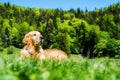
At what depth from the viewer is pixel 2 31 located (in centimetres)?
17750

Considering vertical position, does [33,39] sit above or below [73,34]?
below

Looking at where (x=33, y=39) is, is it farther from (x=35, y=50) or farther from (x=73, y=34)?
(x=73, y=34)

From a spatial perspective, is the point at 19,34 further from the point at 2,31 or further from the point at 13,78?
the point at 13,78

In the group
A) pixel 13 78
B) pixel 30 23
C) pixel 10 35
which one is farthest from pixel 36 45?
pixel 30 23

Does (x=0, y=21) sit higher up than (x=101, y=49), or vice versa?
(x=0, y=21)

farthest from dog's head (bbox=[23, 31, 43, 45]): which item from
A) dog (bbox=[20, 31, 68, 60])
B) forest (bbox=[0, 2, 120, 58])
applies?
forest (bbox=[0, 2, 120, 58])

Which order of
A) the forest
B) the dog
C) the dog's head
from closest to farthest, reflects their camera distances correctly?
the dog → the dog's head → the forest

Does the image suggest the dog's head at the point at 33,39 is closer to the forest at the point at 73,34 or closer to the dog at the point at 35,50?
the dog at the point at 35,50

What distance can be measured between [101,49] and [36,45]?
4949 inches

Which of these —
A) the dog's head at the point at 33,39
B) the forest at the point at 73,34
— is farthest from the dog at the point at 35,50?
the forest at the point at 73,34

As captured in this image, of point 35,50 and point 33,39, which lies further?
point 33,39

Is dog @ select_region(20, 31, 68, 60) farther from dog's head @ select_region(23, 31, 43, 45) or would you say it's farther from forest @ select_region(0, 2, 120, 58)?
forest @ select_region(0, 2, 120, 58)

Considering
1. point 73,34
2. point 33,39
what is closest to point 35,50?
point 33,39

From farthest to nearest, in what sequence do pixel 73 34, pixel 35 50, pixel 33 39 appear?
1. pixel 73 34
2. pixel 33 39
3. pixel 35 50
